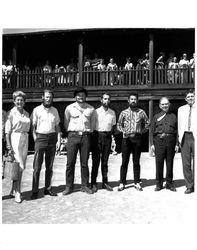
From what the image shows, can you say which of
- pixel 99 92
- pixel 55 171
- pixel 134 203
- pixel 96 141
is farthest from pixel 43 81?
pixel 134 203

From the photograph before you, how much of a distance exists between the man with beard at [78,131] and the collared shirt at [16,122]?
0.79 meters

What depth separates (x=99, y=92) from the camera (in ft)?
42.0

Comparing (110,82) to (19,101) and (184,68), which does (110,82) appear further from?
(19,101)

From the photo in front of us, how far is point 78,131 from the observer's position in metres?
5.99

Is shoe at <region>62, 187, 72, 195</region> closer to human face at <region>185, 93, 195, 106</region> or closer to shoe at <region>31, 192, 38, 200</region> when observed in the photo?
shoe at <region>31, 192, 38, 200</region>

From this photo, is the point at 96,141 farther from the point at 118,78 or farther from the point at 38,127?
the point at 118,78

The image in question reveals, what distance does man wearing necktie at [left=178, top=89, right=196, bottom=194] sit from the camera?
5.94m

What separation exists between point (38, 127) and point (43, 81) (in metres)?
7.28

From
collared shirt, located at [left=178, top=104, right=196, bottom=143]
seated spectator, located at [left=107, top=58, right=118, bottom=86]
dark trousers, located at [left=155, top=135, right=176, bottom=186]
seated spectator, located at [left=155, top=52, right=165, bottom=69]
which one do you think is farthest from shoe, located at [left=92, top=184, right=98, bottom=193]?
seated spectator, located at [left=155, top=52, right=165, bottom=69]

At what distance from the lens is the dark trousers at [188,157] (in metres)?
5.95

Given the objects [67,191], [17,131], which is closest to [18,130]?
[17,131]

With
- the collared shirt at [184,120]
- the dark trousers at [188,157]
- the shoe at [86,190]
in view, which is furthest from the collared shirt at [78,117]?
the dark trousers at [188,157]

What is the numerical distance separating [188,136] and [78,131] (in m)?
1.97

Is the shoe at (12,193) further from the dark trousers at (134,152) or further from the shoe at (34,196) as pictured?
the dark trousers at (134,152)
